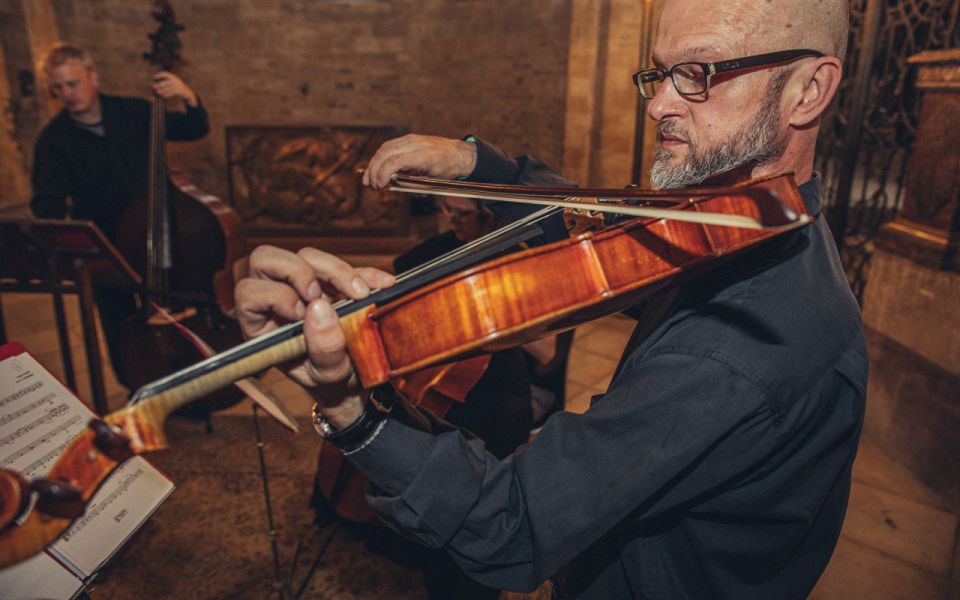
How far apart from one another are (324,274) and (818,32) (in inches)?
44.1

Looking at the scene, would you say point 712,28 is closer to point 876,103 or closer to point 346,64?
point 876,103

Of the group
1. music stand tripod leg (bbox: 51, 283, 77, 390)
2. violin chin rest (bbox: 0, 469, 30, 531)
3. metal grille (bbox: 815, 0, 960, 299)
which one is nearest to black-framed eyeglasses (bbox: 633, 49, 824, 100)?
violin chin rest (bbox: 0, 469, 30, 531)

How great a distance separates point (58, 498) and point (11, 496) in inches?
1.9

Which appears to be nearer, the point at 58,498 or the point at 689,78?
the point at 58,498

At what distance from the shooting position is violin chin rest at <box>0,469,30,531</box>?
70cm

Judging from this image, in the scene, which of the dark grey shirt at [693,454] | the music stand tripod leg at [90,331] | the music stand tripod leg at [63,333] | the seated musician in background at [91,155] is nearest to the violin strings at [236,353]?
the dark grey shirt at [693,454]

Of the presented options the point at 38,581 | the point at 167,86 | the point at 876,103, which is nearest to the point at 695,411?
the point at 38,581

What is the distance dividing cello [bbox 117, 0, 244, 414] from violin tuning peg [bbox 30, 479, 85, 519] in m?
2.82

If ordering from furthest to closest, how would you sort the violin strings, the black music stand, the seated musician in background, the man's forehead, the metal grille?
1. the seated musician in background
2. the metal grille
3. the black music stand
4. the man's forehead
5. the violin strings

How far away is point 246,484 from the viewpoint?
3295mm

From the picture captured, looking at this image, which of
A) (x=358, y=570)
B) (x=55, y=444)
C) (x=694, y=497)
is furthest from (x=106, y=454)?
(x=358, y=570)

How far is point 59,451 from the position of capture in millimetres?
1270

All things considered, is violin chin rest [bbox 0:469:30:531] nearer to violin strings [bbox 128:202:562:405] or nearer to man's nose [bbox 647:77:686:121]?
violin strings [bbox 128:202:562:405]

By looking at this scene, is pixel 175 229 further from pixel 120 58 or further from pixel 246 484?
pixel 120 58
